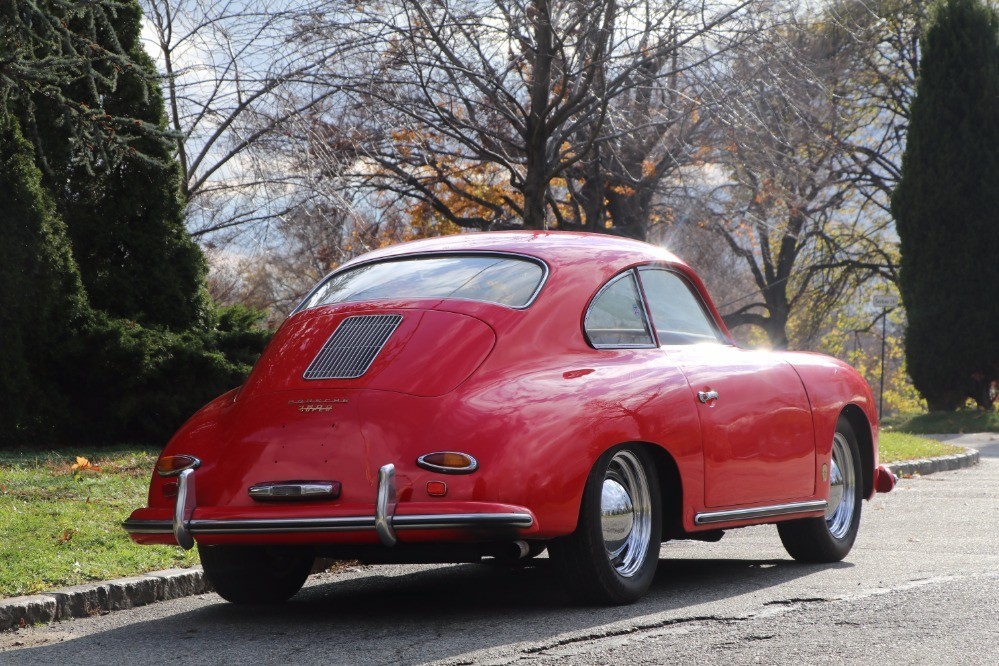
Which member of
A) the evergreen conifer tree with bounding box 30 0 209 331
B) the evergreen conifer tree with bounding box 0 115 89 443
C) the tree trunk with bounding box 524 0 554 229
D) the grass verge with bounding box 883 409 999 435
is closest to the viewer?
the evergreen conifer tree with bounding box 0 115 89 443

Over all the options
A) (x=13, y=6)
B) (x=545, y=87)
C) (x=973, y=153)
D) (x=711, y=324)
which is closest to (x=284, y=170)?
(x=545, y=87)

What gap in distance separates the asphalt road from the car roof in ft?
5.31

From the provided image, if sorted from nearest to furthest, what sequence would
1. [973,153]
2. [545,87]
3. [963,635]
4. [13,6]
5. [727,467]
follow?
[963,635] → [727,467] → [13,6] → [545,87] → [973,153]

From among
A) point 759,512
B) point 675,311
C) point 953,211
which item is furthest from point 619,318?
point 953,211

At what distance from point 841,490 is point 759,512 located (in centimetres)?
135

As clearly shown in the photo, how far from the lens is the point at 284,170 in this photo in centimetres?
1502

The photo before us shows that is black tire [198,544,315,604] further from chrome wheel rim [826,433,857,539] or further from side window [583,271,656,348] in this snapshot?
chrome wheel rim [826,433,857,539]

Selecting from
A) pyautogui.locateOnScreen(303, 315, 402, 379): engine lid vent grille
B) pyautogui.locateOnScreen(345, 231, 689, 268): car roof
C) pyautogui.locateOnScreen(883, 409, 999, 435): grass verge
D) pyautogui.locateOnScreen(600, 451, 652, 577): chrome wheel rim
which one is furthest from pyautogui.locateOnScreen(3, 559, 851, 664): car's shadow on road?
pyautogui.locateOnScreen(883, 409, 999, 435): grass verge

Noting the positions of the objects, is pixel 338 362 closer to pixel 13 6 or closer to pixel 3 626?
pixel 3 626

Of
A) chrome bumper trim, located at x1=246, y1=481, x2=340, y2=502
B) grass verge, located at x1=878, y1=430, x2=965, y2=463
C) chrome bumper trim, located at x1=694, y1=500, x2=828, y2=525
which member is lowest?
grass verge, located at x1=878, y1=430, x2=965, y2=463

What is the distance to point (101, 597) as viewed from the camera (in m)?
6.27

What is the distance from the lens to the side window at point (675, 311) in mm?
6535

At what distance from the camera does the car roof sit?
620 centimetres

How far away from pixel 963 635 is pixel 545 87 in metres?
10.3
